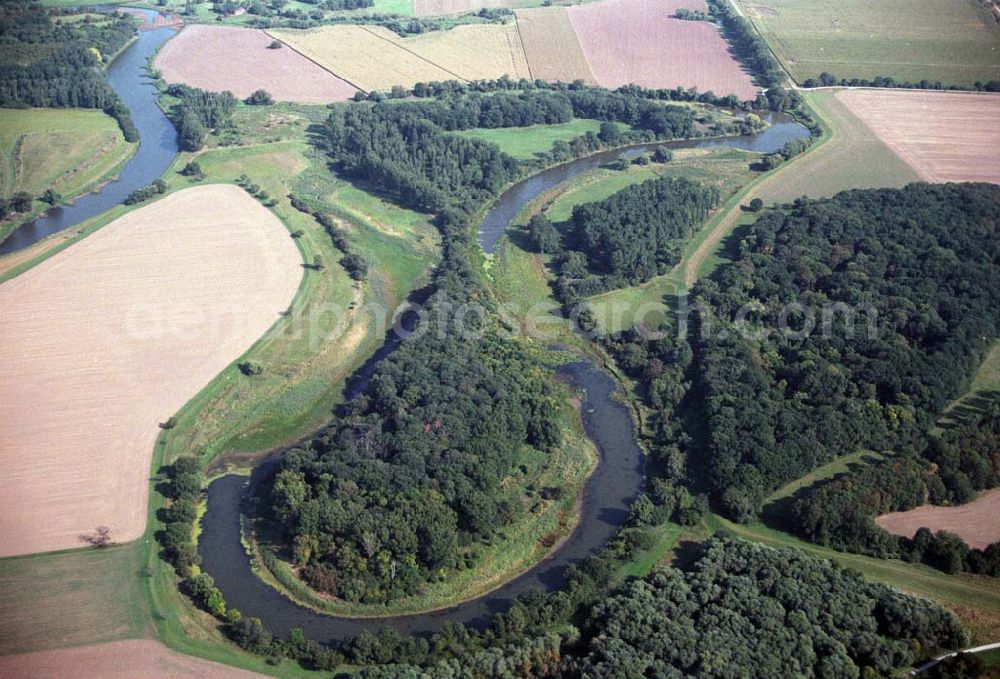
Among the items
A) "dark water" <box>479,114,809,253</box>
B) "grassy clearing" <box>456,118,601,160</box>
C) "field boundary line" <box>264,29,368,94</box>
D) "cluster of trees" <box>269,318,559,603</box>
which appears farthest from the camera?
"field boundary line" <box>264,29,368,94</box>

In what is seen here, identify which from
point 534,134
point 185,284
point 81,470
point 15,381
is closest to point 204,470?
point 81,470

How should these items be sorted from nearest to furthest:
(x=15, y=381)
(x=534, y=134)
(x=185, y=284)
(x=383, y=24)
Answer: (x=15, y=381), (x=185, y=284), (x=534, y=134), (x=383, y=24)

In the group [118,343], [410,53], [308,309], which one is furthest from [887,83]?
[118,343]

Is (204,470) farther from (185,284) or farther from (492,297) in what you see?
(492,297)

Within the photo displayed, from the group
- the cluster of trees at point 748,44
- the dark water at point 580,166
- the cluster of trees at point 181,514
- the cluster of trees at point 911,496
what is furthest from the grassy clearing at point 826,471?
the cluster of trees at point 748,44

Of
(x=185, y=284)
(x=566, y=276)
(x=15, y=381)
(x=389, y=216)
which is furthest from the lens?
(x=389, y=216)

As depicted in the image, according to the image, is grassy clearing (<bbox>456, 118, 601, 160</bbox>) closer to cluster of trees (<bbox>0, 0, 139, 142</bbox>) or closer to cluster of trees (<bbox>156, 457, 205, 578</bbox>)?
cluster of trees (<bbox>0, 0, 139, 142</bbox>)

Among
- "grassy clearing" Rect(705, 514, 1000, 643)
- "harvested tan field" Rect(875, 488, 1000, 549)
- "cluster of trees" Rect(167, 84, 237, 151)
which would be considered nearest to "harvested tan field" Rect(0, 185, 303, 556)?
"cluster of trees" Rect(167, 84, 237, 151)
